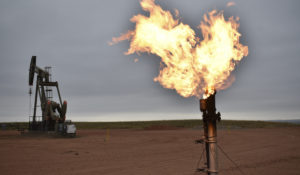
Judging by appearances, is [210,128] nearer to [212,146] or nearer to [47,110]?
[212,146]

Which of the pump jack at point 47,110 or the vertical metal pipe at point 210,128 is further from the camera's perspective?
the pump jack at point 47,110

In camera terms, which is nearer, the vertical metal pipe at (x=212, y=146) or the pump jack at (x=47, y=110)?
the vertical metal pipe at (x=212, y=146)

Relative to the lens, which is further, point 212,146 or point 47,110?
point 47,110

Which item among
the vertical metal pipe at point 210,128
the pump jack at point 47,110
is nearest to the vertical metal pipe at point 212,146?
the vertical metal pipe at point 210,128

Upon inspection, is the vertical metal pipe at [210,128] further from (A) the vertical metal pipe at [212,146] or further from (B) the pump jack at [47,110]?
(B) the pump jack at [47,110]

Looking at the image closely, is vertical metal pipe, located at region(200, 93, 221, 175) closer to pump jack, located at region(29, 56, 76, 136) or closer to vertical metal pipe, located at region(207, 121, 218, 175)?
vertical metal pipe, located at region(207, 121, 218, 175)

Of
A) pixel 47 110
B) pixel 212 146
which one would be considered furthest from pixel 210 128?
pixel 47 110

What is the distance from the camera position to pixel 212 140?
7.76m

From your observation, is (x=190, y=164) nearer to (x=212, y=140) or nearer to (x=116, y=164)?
(x=116, y=164)

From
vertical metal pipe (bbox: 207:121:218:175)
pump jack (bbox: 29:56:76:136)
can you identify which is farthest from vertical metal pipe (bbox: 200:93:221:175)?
pump jack (bbox: 29:56:76:136)

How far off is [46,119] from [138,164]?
75.8 feet

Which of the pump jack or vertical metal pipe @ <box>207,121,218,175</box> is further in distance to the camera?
the pump jack

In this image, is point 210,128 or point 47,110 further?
point 47,110

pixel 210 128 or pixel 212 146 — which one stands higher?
pixel 210 128
